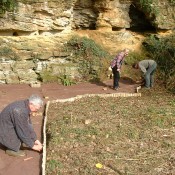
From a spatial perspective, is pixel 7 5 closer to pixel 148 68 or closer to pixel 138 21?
pixel 148 68

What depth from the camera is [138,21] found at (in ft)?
62.5

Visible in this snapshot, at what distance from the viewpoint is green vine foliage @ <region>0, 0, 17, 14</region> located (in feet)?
48.9

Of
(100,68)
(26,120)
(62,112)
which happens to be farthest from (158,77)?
(26,120)

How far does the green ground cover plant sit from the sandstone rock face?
417 centimetres

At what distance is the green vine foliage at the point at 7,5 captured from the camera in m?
14.9

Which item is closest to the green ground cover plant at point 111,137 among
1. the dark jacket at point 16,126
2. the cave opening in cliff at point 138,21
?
the dark jacket at point 16,126

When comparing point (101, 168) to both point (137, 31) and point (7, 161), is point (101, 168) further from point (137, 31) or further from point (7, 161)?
point (137, 31)

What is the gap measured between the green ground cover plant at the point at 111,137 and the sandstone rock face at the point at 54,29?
417 cm

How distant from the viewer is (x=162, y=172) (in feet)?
24.0

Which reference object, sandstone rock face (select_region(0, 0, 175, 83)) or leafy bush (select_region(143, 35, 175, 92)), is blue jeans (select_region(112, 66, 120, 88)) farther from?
sandstone rock face (select_region(0, 0, 175, 83))

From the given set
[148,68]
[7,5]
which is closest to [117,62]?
[148,68]

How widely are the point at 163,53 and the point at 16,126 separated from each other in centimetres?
1077

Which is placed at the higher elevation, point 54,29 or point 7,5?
point 7,5

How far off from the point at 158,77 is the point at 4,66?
21.0ft
